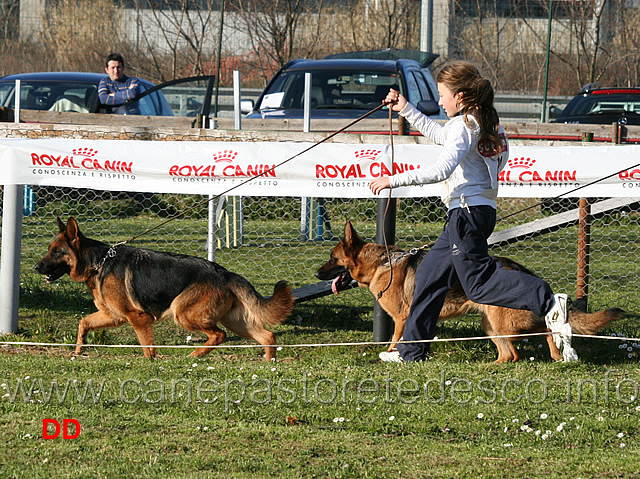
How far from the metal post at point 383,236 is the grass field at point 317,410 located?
35 centimetres

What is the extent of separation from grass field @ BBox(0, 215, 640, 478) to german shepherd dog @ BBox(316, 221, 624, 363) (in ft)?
0.80

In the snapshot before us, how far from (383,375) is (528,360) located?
48.4 inches

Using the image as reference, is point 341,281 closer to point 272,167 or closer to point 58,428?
point 272,167

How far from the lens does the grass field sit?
3.92 metres

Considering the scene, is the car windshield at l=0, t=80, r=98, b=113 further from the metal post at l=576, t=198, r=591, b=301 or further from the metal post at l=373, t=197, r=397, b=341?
the metal post at l=576, t=198, r=591, b=301

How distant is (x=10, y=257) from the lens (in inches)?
271

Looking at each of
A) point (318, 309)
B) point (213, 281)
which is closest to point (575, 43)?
point (318, 309)

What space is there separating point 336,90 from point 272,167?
6740 millimetres

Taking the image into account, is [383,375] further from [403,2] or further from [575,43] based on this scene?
[575,43]

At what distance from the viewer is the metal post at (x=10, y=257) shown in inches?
269

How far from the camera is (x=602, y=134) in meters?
9.16

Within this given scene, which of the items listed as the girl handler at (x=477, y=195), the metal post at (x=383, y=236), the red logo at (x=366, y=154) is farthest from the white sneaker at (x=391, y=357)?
the red logo at (x=366, y=154)

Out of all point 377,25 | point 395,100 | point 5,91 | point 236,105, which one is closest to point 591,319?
point 395,100

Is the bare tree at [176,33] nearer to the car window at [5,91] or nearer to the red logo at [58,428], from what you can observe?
the car window at [5,91]
